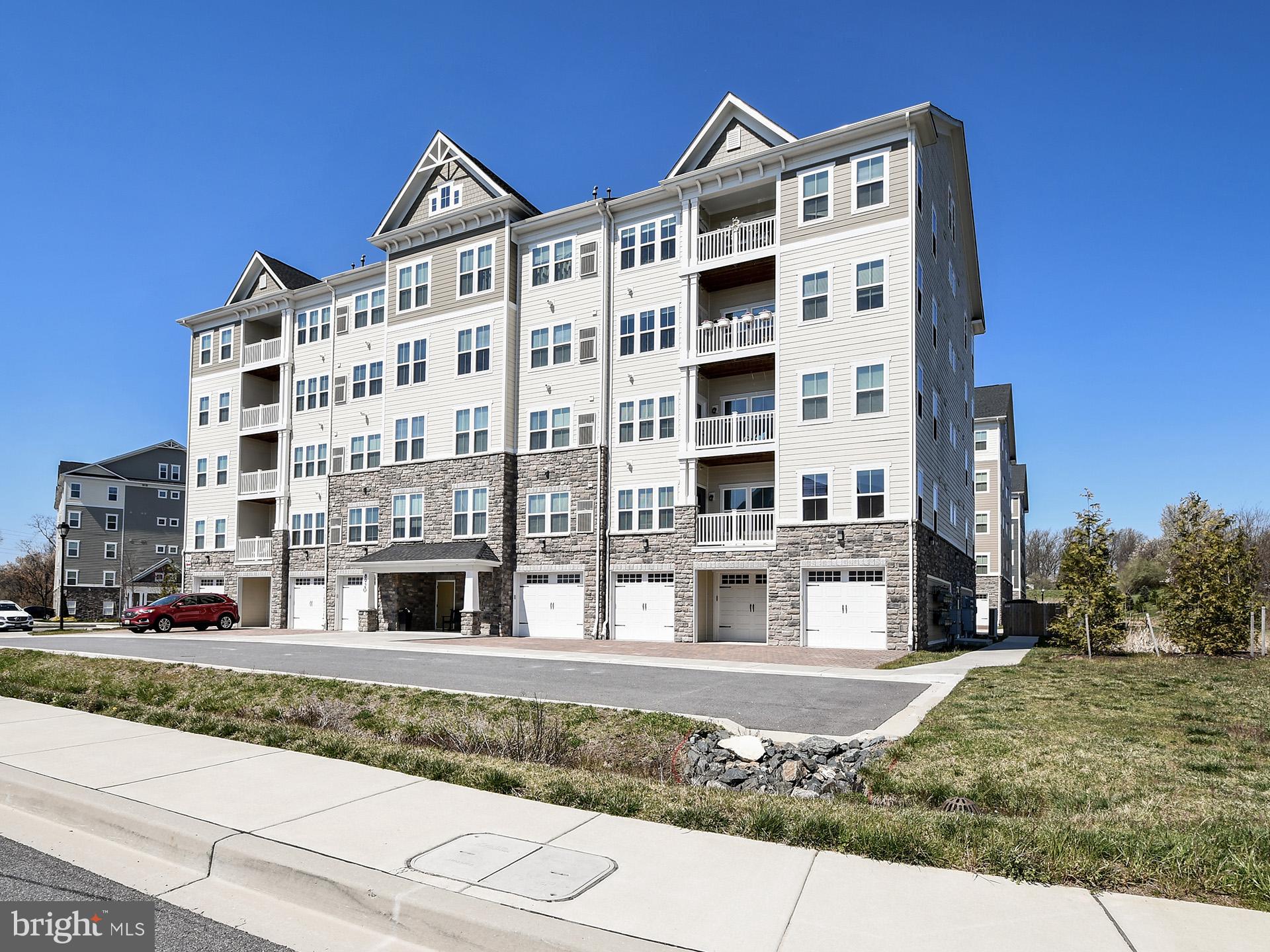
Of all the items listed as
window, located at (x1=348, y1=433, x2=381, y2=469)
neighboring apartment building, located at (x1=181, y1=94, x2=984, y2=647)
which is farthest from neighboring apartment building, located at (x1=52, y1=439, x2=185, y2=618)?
window, located at (x1=348, y1=433, x2=381, y2=469)

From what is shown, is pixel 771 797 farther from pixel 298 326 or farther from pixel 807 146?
pixel 298 326

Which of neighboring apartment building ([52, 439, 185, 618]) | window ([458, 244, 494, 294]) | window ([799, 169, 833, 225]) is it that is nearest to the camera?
window ([799, 169, 833, 225])

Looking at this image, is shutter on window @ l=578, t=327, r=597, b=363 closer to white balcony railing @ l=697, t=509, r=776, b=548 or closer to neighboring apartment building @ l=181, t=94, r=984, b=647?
neighboring apartment building @ l=181, t=94, r=984, b=647

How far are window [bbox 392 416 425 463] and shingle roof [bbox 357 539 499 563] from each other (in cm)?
367

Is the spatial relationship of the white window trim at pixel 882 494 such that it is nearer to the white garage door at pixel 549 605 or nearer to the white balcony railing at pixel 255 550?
the white garage door at pixel 549 605

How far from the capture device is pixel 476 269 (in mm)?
33969

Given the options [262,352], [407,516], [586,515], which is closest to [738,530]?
[586,515]

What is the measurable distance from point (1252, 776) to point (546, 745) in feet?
22.3

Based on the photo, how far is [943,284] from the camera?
3138cm

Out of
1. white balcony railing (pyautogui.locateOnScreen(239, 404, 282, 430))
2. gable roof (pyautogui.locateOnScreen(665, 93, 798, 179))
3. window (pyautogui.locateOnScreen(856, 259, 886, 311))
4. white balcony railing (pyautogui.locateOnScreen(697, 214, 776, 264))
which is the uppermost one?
gable roof (pyautogui.locateOnScreen(665, 93, 798, 179))

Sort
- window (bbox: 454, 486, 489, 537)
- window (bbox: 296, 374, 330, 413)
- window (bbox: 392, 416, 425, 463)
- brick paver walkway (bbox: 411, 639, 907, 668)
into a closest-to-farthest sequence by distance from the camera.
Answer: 1. brick paver walkway (bbox: 411, 639, 907, 668)
2. window (bbox: 454, 486, 489, 537)
3. window (bbox: 392, 416, 425, 463)
4. window (bbox: 296, 374, 330, 413)

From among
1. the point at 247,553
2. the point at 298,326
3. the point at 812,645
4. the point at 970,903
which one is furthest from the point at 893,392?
the point at 247,553

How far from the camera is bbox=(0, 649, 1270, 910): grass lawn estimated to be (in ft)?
16.8

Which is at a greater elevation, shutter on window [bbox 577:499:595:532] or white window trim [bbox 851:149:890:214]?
white window trim [bbox 851:149:890:214]
